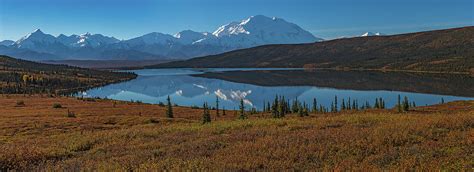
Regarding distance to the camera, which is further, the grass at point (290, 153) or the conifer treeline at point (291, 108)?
the conifer treeline at point (291, 108)

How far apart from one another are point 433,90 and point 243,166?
185399 millimetres

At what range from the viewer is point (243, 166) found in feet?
37.8

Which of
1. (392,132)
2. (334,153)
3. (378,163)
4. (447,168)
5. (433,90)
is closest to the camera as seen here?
(447,168)

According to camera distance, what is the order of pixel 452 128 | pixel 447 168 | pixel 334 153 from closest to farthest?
pixel 447 168, pixel 334 153, pixel 452 128

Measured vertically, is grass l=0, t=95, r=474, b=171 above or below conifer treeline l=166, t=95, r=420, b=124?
above

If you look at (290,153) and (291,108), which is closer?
(290,153)

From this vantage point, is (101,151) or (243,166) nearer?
(243,166)

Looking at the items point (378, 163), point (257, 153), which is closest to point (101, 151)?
point (257, 153)

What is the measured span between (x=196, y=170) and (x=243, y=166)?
150cm

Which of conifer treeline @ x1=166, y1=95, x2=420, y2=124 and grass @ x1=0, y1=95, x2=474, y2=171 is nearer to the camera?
grass @ x1=0, y1=95, x2=474, y2=171

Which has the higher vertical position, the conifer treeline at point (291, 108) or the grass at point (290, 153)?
the grass at point (290, 153)

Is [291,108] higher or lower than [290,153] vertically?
lower

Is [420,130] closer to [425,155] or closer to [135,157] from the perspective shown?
[425,155]

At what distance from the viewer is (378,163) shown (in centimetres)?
1141
